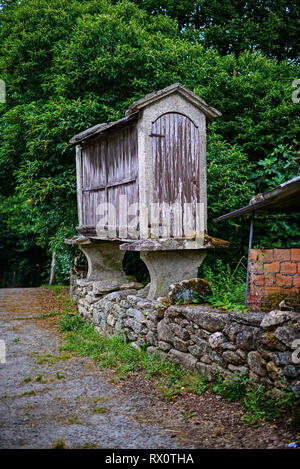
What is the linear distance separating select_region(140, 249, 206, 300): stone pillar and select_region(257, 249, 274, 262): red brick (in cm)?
144

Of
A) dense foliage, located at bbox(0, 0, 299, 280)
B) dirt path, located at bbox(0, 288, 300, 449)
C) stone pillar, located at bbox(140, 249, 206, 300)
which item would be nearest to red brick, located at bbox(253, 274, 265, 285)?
stone pillar, located at bbox(140, 249, 206, 300)

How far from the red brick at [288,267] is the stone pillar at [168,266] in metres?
1.75

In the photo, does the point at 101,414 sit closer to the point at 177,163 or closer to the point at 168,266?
the point at 168,266

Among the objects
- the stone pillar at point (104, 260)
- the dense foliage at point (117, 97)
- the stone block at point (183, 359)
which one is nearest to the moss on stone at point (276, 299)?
the stone block at point (183, 359)

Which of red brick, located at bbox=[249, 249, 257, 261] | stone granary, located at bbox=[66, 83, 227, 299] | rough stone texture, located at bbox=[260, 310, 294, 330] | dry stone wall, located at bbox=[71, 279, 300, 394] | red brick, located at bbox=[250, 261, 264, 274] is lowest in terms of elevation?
dry stone wall, located at bbox=[71, 279, 300, 394]

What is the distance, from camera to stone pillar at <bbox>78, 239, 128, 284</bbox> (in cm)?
859

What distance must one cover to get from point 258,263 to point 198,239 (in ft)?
Answer: 4.30

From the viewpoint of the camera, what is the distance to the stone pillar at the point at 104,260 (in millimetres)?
8594

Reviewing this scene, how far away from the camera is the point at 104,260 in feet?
28.9

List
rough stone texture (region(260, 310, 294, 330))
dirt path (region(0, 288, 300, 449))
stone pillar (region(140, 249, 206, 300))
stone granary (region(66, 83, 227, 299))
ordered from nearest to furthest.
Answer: dirt path (region(0, 288, 300, 449)) < rough stone texture (region(260, 310, 294, 330)) < stone granary (region(66, 83, 227, 299)) < stone pillar (region(140, 249, 206, 300))

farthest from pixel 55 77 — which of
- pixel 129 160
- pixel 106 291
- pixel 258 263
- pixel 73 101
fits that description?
pixel 258 263

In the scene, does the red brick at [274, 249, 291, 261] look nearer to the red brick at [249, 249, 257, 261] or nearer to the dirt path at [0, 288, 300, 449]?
the red brick at [249, 249, 257, 261]

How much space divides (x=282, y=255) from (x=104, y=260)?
5016mm

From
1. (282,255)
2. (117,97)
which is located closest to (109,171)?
(117,97)
